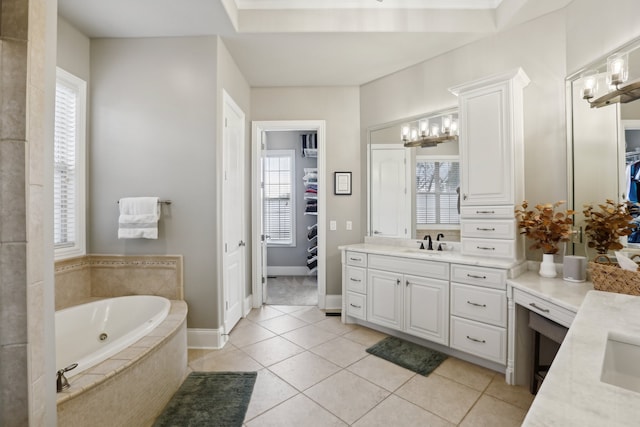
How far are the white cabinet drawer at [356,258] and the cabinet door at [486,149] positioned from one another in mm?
1087

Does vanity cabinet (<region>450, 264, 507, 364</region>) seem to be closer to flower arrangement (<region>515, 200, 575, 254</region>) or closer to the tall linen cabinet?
the tall linen cabinet

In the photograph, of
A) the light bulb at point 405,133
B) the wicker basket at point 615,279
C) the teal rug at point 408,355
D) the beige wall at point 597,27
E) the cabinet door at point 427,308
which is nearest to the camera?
the wicker basket at point 615,279

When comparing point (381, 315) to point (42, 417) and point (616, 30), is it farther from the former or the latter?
point (616, 30)

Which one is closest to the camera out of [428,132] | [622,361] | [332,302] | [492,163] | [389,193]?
[622,361]

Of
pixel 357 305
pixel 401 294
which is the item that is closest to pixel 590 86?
pixel 401 294

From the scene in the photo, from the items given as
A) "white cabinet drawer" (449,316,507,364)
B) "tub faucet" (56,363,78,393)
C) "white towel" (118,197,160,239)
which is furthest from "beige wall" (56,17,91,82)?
"white cabinet drawer" (449,316,507,364)

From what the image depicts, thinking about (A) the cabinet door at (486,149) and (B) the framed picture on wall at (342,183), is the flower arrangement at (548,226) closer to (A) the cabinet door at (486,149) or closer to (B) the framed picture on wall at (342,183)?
(A) the cabinet door at (486,149)

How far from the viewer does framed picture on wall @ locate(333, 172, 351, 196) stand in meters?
3.60

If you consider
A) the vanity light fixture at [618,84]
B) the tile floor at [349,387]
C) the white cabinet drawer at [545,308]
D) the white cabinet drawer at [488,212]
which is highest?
the vanity light fixture at [618,84]

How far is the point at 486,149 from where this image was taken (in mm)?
2367

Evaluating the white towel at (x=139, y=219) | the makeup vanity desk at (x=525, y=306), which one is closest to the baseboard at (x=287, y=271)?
the white towel at (x=139, y=219)

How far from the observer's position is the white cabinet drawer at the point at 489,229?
2240mm

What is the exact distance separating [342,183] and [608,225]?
7.85 feet

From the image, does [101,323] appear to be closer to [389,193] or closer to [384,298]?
[384,298]
